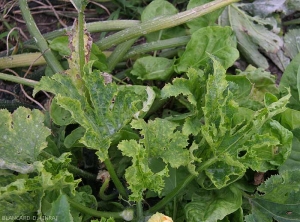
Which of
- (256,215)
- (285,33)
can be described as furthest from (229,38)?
(256,215)

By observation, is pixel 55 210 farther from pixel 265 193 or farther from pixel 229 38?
pixel 229 38

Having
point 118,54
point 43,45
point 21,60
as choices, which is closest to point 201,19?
point 118,54

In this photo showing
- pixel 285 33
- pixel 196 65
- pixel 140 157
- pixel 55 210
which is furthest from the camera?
pixel 285 33

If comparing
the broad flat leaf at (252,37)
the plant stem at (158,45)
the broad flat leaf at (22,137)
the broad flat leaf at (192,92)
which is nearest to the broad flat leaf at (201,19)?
the plant stem at (158,45)

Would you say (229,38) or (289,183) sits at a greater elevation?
(229,38)

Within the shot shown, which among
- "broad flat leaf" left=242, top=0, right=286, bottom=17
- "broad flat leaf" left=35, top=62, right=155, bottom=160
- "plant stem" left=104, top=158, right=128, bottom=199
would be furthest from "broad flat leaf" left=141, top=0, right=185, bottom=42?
"plant stem" left=104, top=158, right=128, bottom=199

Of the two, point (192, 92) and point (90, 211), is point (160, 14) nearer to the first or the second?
point (192, 92)
